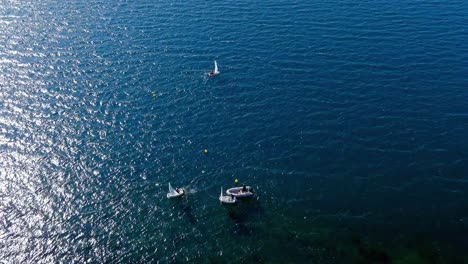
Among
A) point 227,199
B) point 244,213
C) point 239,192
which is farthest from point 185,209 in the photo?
point 244,213

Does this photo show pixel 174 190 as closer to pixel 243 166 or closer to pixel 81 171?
pixel 243 166

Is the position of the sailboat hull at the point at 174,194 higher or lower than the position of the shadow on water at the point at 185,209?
higher

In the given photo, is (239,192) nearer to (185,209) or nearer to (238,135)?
(185,209)

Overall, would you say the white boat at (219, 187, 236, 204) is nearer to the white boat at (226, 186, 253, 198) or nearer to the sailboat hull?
the white boat at (226, 186, 253, 198)

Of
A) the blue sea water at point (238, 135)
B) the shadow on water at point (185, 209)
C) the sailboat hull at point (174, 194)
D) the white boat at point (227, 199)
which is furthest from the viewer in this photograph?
the sailboat hull at point (174, 194)

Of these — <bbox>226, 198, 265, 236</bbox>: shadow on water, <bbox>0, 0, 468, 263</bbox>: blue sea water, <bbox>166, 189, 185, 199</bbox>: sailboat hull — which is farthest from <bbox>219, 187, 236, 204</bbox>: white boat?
<bbox>166, 189, 185, 199</bbox>: sailboat hull

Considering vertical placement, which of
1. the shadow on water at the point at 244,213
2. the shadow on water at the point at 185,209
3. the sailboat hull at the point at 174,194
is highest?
the sailboat hull at the point at 174,194

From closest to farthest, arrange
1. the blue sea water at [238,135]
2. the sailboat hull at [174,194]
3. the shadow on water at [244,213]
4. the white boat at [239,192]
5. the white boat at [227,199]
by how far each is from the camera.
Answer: the blue sea water at [238,135], the shadow on water at [244,213], the white boat at [227,199], the white boat at [239,192], the sailboat hull at [174,194]

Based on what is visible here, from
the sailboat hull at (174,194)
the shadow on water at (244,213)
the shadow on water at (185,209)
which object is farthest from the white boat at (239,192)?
the sailboat hull at (174,194)

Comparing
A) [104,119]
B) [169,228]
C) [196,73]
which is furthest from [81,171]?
[196,73]

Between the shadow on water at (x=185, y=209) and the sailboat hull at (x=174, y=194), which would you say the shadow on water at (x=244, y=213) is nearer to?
the shadow on water at (x=185, y=209)
